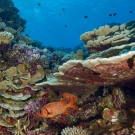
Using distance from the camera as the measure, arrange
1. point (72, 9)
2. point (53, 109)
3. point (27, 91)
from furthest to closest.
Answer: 1. point (72, 9)
2. point (27, 91)
3. point (53, 109)

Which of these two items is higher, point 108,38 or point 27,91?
point 108,38

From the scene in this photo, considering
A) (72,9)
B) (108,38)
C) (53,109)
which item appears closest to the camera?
(53,109)

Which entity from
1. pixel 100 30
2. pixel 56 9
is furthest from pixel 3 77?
pixel 56 9

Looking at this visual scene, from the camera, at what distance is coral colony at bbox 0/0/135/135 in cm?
298

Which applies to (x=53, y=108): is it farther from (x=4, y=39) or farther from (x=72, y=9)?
(x=72, y=9)

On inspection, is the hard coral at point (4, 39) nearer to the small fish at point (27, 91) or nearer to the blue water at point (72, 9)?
the small fish at point (27, 91)

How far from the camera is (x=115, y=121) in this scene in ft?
11.6

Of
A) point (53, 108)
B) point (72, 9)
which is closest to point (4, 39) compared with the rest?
point (53, 108)

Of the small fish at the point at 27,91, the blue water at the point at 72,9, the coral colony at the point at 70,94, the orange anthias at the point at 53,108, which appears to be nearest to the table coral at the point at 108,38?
the coral colony at the point at 70,94

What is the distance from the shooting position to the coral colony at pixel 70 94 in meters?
2.98

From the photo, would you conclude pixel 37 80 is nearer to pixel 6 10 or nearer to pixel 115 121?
pixel 115 121

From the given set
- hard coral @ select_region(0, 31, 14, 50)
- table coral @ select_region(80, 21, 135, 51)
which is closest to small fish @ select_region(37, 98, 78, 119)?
table coral @ select_region(80, 21, 135, 51)

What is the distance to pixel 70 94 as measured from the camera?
11.7 ft

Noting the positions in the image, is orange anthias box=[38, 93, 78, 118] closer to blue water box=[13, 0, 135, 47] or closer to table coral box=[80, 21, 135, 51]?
table coral box=[80, 21, 135, 51]
